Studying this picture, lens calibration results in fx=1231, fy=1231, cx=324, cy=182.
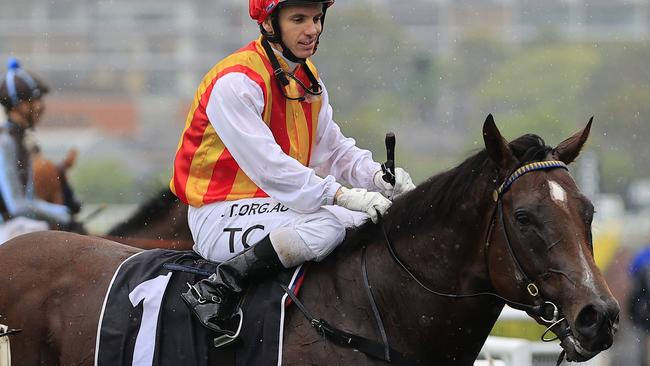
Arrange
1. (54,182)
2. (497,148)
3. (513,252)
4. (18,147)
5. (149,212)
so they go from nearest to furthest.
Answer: (513,252), (497,148), (149,212), (18,147), (54,182)

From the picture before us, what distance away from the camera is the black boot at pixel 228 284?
465 centimetres

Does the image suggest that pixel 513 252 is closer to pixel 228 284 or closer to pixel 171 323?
pixel 228 284

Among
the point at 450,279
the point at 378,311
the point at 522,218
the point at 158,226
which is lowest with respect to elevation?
→ the point at 158,226

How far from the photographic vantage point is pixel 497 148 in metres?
4.46

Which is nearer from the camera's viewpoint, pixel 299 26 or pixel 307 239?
pixel 307 239

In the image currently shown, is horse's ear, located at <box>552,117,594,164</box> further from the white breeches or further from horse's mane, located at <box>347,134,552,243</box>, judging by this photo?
the white breeches

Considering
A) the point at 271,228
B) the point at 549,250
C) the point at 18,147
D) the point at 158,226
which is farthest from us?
the point at 18,147

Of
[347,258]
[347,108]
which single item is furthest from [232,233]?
[347,108]

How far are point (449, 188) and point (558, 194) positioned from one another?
1.54 feet

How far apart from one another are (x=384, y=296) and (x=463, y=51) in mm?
72174

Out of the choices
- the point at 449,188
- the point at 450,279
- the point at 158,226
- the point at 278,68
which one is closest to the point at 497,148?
the point at 449,188

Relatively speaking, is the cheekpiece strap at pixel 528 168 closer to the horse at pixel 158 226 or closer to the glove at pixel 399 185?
the glove at pixel 399 185

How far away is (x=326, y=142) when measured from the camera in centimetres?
548

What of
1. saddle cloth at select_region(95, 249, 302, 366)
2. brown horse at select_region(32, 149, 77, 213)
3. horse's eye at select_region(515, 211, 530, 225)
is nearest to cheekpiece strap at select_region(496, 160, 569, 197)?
horse's eye at select_region(515, 211, 530, 225)
